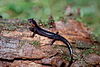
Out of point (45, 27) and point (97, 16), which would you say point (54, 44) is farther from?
point (97, 16)

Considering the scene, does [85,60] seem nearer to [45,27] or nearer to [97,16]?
[45,27]

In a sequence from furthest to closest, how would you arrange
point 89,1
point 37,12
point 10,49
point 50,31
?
point 89,1 < point 37,12 < point 50,31 < point 10,49

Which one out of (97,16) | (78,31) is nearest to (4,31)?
(78,31)

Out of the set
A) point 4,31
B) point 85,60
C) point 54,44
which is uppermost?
point 4,31

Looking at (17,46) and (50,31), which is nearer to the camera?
(17,46)

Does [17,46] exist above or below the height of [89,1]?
below

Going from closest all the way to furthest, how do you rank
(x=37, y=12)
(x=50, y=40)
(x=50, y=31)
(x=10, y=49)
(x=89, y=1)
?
1. (x=10, y=49)
2. (x=50, y=40)
3. (x=50, y=31)
4. (x=37, y=12)
5. (x=89, y=1)

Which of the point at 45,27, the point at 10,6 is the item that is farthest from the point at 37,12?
the point at 45,27

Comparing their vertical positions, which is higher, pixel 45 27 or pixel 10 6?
pixel 10 6

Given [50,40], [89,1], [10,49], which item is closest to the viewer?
[10,49]
